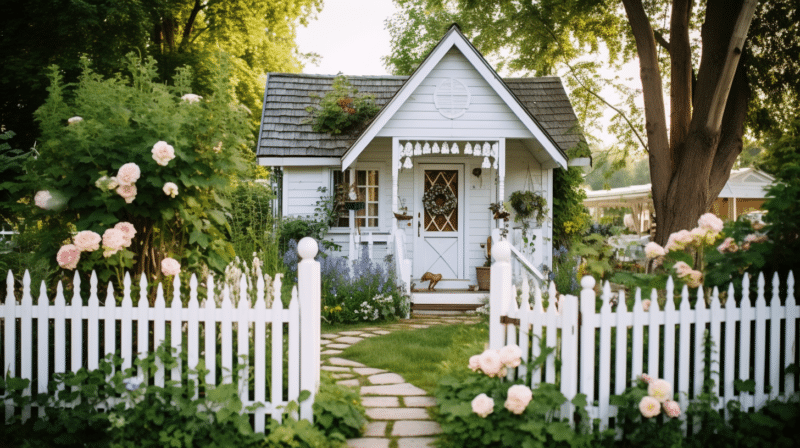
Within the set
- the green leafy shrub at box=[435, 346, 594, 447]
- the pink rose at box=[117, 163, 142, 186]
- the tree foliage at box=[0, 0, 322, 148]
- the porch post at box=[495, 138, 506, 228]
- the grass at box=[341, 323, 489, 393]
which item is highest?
the tree foliage at box=[0, 0, 322, 148]

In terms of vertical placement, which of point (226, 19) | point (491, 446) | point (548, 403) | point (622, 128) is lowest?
point (491, 446)

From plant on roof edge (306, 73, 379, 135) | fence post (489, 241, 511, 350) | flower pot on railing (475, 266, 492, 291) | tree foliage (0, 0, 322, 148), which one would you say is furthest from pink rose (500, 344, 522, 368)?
tree foliage (0, 0, 322, 148)

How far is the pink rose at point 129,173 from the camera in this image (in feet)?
12.4

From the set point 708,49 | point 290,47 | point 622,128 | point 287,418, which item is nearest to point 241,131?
point 287,418

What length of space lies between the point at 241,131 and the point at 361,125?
24.3 ft

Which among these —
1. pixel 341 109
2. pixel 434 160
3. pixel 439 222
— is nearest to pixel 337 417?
pixel 439 222

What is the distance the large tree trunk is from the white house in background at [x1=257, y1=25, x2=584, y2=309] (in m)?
1.75

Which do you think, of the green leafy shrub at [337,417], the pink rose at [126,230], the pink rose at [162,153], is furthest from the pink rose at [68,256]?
the green leafy shrub at [337,417]

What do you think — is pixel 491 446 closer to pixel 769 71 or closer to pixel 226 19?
pixel 769 71

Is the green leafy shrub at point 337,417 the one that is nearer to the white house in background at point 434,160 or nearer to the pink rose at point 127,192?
the pink rose at point 127,192

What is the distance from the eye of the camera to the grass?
504 cm

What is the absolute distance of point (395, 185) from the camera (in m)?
9.93

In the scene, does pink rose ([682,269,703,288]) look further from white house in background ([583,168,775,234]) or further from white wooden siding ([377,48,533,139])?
white house in background ([583,168,775,234])

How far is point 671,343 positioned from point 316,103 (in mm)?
9755
